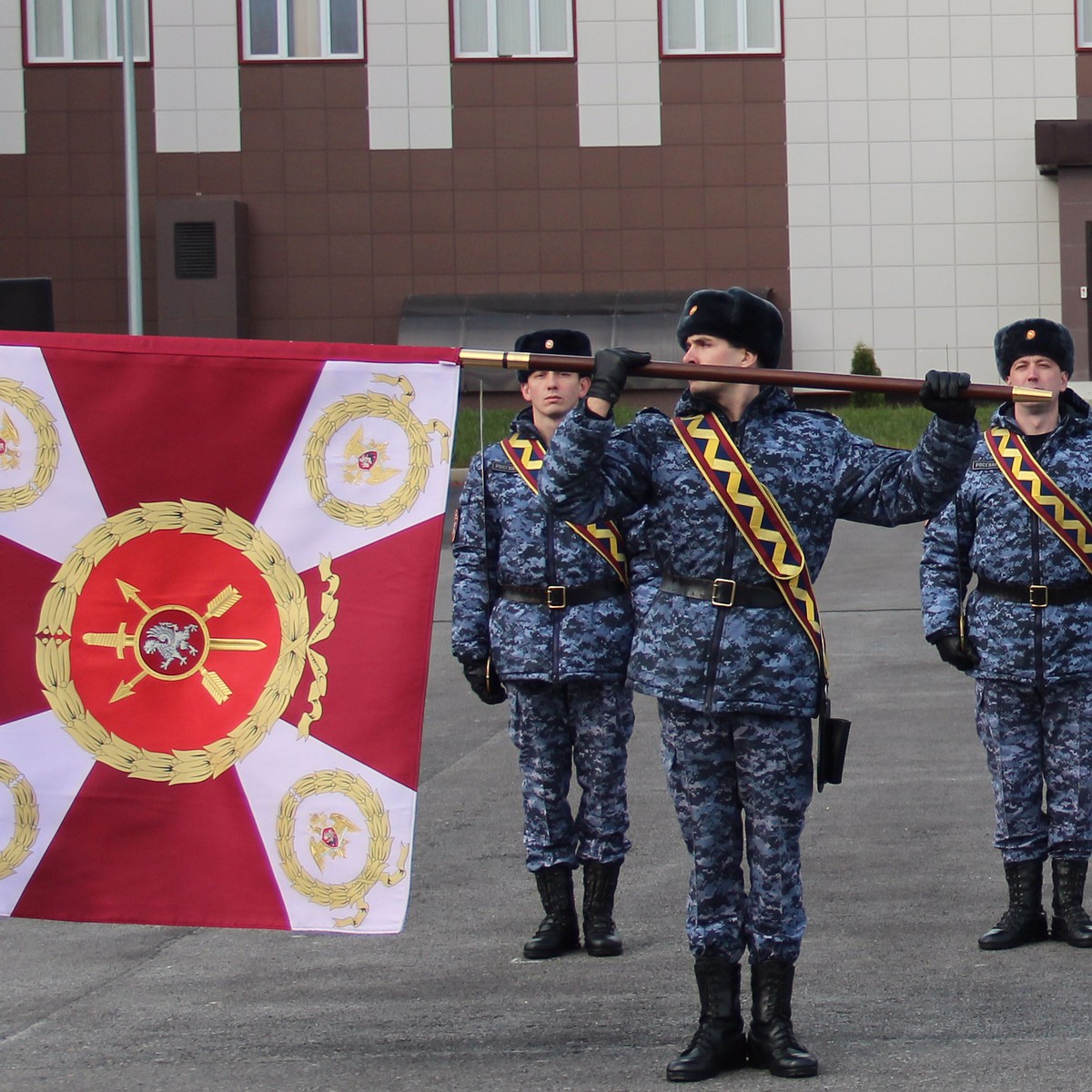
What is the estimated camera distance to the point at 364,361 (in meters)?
5.05

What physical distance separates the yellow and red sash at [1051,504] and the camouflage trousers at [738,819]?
1554 millimetres

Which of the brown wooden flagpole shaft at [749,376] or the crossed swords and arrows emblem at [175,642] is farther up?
the brown wooden flagpole shaft at [749,376]

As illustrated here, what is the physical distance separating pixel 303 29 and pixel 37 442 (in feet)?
91.0

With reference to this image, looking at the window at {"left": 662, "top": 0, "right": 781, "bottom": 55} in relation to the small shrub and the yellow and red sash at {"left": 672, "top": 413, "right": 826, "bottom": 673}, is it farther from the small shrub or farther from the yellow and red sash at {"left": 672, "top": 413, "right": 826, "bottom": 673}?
the yellow and red sash at {"left": 672, "top": 413, "right": 826, "bottom": 673}

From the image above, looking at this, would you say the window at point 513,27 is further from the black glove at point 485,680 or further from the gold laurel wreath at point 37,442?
the gold laurel wreath at point 37,442

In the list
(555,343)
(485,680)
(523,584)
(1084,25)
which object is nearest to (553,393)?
(555,343)

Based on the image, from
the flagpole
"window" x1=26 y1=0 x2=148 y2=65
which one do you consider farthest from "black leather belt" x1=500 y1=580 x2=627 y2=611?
"window" x1=26 y1=0 x2=148 y2=65

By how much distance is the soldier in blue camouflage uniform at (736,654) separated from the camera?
497 cm

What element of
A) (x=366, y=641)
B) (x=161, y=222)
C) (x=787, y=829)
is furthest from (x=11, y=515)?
(x=161, y=222)

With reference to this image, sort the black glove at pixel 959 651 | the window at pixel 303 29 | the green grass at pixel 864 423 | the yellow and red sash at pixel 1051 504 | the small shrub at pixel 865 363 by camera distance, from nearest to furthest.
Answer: the yellow and red sash at pixel 1051 504, the black glove at pixel 959 651, the green grass at pixel 864 423, the small shrub at pixel 865 363, the window at pixel 303 29

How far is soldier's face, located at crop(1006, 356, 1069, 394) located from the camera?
627cm

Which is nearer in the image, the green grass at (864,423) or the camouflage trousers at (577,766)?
the camouflage trousers at (577,766)

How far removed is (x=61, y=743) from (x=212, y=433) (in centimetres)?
91

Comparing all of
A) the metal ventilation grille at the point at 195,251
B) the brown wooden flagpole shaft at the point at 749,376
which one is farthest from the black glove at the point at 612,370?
the metal ventilation grille at the point at 195,251
